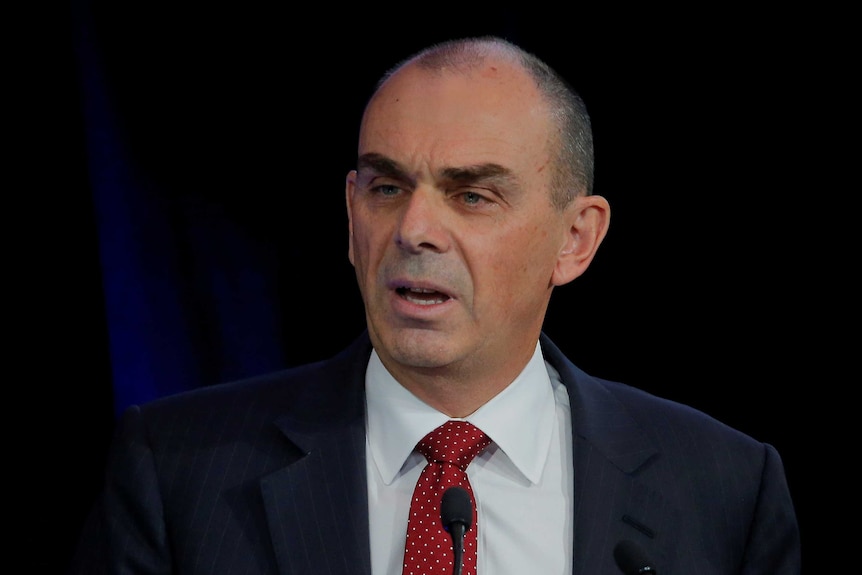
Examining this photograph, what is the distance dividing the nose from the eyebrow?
0.14 ft

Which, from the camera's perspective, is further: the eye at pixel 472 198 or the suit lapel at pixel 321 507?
the eye at pixel 472 198

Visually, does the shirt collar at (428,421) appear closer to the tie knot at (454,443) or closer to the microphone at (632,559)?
the tie knot at (454,443)

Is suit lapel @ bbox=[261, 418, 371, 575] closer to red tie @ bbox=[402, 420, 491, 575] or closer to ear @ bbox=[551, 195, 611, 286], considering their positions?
red tie @ bbox=[402, 420, 491, 575]

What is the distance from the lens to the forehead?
2326 mm

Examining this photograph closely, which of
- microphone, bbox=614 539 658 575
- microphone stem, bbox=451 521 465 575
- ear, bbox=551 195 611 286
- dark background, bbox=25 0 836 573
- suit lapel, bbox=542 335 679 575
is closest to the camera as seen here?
microphone stem, bbox=451 521 465 575

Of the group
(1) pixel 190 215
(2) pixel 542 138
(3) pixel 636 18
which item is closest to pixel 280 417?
(2) pixel 542 138

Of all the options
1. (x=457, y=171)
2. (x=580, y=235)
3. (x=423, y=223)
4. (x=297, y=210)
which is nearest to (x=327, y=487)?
(x=423, y=223)

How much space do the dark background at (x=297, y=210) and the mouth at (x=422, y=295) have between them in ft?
3.09

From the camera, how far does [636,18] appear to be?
313 centimetres

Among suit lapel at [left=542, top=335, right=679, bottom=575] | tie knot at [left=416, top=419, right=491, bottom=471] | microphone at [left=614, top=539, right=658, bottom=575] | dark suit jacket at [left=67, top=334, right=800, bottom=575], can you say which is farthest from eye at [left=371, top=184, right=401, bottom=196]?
microphone at [left=614, top=539, right=658, bottom=575]

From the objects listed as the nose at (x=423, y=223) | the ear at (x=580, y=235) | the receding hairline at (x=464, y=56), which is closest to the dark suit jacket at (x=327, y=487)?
the ear at (x=580, y=235)

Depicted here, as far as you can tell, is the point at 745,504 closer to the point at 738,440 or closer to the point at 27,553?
the point at 738,440

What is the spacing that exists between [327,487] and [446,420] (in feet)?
0.88

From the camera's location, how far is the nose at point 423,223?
2.26 metres
